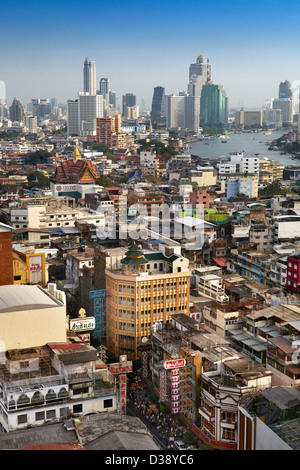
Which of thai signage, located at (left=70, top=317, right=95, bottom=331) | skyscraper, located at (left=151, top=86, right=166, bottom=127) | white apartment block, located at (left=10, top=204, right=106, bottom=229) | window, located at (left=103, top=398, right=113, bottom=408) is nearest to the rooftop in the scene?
thai signage, located at (left=70, top=317, right=95, bottom=331)

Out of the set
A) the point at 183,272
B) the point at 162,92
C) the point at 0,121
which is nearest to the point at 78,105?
the point at 0,121

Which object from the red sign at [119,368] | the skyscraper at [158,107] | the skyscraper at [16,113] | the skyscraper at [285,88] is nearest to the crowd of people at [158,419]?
the red sign at [119,368]

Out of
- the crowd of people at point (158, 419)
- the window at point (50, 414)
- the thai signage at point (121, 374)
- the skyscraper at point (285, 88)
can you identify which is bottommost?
the crowd of people at point (158, 419)

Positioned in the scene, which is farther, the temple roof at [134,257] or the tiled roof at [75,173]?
the tiled roof at [75,173]

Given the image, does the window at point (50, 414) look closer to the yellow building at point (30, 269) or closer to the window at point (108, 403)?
the window at point (108, 403)

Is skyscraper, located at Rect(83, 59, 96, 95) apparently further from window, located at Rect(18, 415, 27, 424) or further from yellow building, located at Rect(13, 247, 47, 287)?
window, located at Rect(18, 415, 27, 424)
